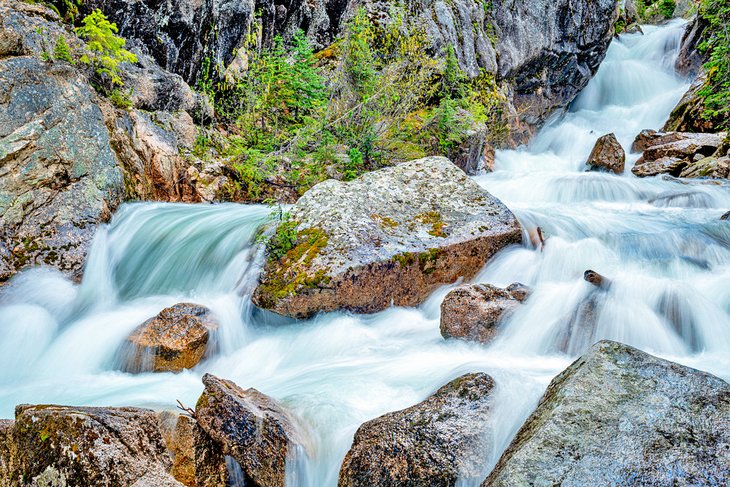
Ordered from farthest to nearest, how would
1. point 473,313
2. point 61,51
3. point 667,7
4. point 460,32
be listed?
point 667,7 < point 460,32 < point 61,51 < point 473,313

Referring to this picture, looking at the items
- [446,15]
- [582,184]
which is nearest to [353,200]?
[582,184]

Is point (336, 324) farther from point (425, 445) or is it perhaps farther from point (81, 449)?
point (81, 449)

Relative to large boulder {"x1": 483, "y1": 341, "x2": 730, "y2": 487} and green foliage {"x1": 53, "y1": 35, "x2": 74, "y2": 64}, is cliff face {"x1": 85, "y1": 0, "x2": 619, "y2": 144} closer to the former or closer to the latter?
green foliage {"x1": 53, "y1": 35, "x2": 74, "y2": 64}

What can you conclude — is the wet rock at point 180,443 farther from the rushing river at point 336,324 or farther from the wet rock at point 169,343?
the wet rock at point 169,343

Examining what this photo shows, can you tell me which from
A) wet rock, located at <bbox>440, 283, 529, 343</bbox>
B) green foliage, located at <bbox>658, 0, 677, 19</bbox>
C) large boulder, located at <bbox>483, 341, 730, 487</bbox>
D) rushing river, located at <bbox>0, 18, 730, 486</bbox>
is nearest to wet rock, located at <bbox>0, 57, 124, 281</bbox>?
rushing river, located at <bbox>0, 18, 730, 486</bbox>

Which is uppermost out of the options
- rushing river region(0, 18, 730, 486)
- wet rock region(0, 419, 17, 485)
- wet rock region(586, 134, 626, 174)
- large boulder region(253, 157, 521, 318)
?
wet rock region(0, 419, 17, 485)

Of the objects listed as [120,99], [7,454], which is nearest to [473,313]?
[7,454]

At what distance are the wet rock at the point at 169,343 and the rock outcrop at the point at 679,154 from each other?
1045 centimetres

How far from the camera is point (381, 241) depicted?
505 centimetres

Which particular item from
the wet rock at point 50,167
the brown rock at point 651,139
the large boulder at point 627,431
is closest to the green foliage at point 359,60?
the wet rock at point 50,167

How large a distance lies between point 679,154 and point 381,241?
378 inches

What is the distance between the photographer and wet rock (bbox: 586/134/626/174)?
11.6 meters

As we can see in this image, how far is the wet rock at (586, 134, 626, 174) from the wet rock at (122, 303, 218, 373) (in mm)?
11098

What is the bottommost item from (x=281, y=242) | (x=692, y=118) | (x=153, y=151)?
(x=692, y=118)
